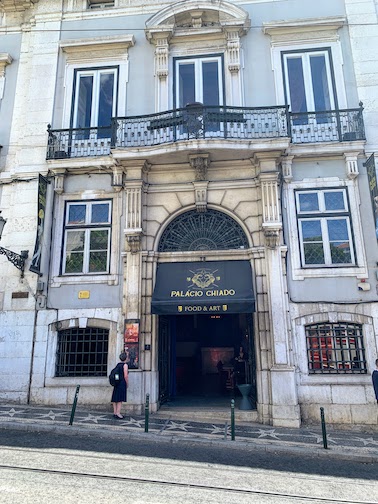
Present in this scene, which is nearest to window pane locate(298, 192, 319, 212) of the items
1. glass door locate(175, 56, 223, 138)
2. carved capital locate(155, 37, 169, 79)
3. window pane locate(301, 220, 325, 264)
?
window pane locate(301, 220, 325, 264)

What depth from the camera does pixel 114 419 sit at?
9.48 metres

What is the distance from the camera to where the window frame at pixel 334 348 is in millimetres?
10133

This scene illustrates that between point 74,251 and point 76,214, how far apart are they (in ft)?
4.08

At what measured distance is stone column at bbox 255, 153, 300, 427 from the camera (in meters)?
9.67

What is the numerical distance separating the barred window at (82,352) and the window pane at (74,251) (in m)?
1.88

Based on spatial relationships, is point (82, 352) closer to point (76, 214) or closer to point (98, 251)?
point (98, 251)

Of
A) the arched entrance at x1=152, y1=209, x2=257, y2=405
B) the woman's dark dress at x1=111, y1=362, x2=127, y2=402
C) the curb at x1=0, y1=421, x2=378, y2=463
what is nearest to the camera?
the curb at x1=0, y1=421, x2=378, y2=463

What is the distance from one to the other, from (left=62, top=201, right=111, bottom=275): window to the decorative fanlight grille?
6.11ft

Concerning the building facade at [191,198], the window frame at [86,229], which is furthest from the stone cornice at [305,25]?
the window frame at [86,229]

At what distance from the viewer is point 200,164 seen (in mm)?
11273

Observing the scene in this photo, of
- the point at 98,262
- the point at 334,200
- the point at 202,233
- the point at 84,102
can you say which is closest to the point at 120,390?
the point at 98,262

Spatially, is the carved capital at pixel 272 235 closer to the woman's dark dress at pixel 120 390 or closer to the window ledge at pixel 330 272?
the window ledge at pixel 330 272

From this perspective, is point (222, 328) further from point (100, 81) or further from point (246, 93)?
point (100, 81)

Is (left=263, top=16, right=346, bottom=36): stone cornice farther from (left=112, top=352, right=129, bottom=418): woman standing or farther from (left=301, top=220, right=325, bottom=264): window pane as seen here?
(left=112, top=352, right=129, bottom=418): woman standing
